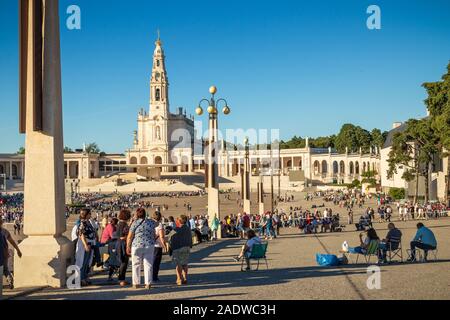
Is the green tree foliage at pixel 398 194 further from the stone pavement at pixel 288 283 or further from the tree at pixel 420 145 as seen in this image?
the stone pavement at pixel 288 283

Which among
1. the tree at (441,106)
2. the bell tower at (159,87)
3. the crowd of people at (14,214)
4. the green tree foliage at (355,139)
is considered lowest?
the crowd of people at (14,214)

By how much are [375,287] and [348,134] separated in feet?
406

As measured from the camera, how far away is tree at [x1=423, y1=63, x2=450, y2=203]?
112ft

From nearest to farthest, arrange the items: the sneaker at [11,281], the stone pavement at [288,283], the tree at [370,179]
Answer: the stone pavement at [288,283] → the sneaker at [11,281] → the tree at [370,179]

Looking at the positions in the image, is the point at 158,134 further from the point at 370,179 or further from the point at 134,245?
the point at 134,245

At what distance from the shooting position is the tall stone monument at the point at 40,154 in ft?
31.4

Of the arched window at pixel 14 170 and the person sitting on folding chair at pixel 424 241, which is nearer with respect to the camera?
the person sitting on folding chair at pixel 424 241

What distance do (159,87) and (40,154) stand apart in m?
120

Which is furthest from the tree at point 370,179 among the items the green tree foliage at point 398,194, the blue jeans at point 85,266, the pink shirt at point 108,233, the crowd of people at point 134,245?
the blue jeans at point 85,266

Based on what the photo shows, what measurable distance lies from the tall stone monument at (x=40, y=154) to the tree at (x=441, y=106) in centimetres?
2834

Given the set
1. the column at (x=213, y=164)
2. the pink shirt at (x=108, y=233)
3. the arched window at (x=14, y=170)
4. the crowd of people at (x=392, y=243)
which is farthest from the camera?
the arched window at (x=14, y=170)

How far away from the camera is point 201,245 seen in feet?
65.2

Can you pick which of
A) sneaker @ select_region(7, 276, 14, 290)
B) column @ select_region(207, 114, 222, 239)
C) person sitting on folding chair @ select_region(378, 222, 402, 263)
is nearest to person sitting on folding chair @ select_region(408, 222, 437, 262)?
person sitting on folding chair @ select_region(378, 222, 402, 263)
